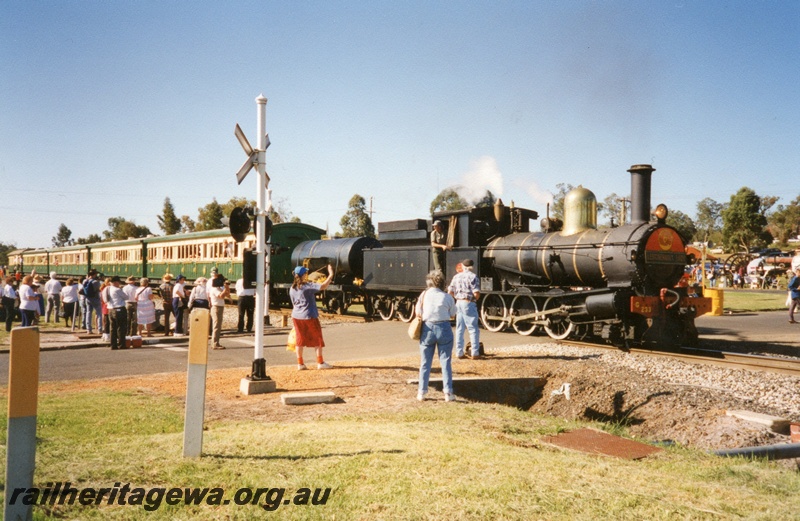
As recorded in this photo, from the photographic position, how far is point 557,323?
14320mm

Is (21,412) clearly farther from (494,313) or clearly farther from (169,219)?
(169,219)

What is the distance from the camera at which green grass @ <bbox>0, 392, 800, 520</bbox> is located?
363 cm

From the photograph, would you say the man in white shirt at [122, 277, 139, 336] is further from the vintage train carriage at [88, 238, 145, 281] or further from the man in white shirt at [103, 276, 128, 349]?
the vintage train carriage at [88, 238, 145, 281]

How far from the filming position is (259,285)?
7934 mm

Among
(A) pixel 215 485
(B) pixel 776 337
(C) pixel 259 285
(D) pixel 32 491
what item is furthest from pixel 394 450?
(B) pixel 776 337

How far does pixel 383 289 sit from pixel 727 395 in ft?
39.7

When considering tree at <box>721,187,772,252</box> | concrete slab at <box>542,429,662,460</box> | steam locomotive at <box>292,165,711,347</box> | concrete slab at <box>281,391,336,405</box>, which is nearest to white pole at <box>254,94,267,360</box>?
concrete slab at <box>281,391,336,405</box>

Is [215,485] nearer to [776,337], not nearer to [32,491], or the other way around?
[32,491]

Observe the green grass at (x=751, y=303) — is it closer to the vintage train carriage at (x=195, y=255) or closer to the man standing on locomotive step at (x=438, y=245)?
the man standing on locomotive step at (x=438, y=245)

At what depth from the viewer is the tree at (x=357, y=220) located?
58.8m

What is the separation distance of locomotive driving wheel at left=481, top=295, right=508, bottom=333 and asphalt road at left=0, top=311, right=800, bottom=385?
35cm

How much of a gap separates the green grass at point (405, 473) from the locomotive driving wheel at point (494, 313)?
9436 millimetres

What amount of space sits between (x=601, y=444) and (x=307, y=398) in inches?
139

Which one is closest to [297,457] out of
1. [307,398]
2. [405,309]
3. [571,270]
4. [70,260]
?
[307,398]
